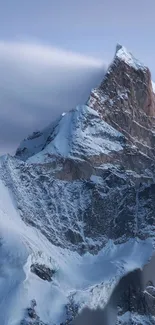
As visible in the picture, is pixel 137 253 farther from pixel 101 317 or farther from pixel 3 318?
pixel 3 318

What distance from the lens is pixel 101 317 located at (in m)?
180

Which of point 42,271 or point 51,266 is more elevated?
point 51,266

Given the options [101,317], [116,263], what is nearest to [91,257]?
[116,263]

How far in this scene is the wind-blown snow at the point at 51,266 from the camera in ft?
575

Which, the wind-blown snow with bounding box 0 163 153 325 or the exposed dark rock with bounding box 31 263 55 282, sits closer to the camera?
the wind-blown snow with bounding box 0 163 153 325

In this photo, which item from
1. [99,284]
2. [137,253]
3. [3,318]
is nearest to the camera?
[3,318]

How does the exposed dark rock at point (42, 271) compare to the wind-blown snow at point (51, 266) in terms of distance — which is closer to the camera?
the wind-blown snow at point (51, 266)

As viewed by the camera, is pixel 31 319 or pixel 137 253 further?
pixel 137 253

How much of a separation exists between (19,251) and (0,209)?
11.0 metres

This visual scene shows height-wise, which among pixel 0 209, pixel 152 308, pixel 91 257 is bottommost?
pixel 152 308

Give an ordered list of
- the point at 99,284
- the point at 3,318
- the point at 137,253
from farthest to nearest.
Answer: the point at 137,253
the point at 99,284
the point at 3,318

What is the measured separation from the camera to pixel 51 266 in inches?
7274

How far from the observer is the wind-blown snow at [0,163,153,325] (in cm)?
17525

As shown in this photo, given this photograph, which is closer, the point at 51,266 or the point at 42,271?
the point at 42,271
